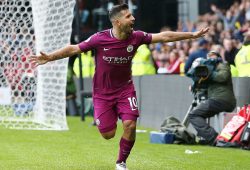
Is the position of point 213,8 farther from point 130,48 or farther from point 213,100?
point 130,48

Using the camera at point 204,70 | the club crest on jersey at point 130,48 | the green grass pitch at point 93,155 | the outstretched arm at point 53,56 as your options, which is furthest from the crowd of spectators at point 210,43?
the outstretched arm at point 53,56

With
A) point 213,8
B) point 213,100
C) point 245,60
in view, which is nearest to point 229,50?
point 245,60

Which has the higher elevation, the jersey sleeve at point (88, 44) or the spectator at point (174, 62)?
the jersey sleeve at point (88, 44)

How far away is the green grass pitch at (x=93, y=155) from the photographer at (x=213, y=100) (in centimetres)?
39

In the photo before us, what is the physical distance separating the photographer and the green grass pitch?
389mm

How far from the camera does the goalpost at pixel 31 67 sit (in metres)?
17.6

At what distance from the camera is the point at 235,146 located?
14.6 meters

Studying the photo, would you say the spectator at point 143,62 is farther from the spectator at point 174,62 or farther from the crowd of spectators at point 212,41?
the spectator at point 174,62

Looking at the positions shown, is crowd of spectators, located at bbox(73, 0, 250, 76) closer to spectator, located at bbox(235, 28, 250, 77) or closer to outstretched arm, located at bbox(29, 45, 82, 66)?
spectator, located at bbox(235, 28, 250, 77)

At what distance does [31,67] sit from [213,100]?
4.47m

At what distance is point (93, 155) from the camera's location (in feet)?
43.1

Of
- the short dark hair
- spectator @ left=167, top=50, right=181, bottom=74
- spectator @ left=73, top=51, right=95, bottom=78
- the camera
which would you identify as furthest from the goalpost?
spectator @ left=73, top=51, right=95, bottom=78

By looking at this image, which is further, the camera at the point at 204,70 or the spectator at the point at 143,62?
the spectator at the point at 143,62

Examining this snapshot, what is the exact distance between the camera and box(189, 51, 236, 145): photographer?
49.6 ft
